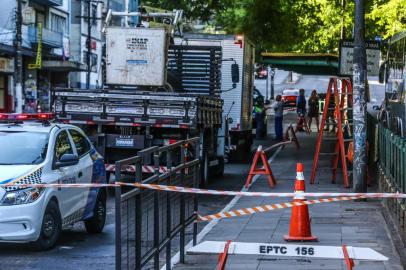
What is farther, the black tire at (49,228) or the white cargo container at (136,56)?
the white cargo container at (136,56)

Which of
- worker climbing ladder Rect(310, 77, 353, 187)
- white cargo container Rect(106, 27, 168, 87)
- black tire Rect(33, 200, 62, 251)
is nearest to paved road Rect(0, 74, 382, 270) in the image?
black tire Rect(33, 200, 62, 251)

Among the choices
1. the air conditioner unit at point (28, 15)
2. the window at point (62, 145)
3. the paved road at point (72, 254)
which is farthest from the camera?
the air conditioner unit at point (28, 15)

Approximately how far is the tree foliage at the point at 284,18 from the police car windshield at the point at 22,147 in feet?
47.7

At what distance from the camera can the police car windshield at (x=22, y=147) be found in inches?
384

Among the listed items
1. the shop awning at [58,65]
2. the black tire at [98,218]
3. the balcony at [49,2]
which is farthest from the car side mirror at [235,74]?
the balcony at [49,2]

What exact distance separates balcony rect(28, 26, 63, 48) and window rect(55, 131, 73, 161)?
37308 mm

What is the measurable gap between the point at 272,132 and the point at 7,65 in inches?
619

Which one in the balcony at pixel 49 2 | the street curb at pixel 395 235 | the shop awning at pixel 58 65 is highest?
the balcony at pixel 49 2

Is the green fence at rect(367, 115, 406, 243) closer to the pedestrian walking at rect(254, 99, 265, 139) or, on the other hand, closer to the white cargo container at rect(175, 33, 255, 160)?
the white cargo container at rect(175, 33, 255, 160)

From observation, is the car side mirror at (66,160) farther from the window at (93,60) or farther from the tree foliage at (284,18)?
the window at (93,60)

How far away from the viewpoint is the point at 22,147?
398 inches

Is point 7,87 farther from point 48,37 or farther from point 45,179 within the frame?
point 45,179

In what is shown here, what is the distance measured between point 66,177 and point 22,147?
73cm

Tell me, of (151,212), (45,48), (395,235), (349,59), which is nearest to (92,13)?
(45,48)
